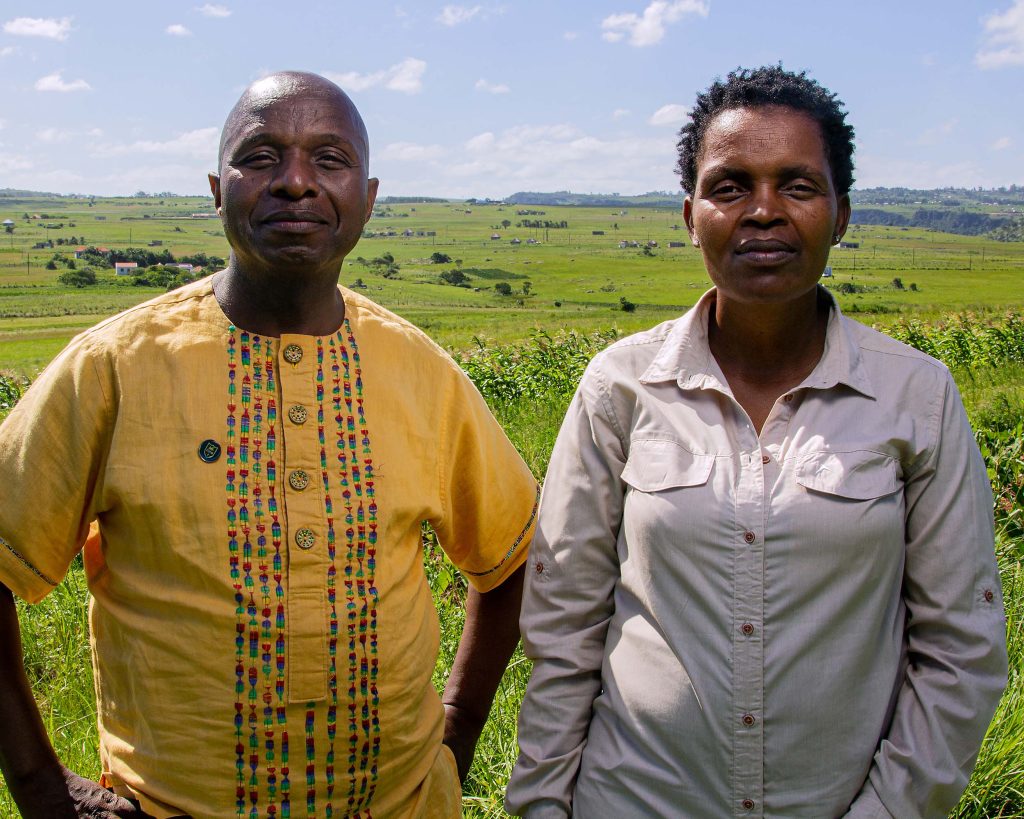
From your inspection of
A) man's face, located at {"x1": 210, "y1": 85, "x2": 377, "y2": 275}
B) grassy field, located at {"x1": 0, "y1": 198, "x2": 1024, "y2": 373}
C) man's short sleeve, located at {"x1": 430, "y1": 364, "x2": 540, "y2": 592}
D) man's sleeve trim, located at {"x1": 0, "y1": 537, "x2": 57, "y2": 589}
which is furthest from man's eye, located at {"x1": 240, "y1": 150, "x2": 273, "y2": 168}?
grassy field, located at {"x1": 0, "y1": 198, "x2": 1024, "y2": 373}

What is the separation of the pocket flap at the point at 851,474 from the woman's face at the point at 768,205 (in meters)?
0.31

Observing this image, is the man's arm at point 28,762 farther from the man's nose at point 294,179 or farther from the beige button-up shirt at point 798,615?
the man's nose at point 294,179

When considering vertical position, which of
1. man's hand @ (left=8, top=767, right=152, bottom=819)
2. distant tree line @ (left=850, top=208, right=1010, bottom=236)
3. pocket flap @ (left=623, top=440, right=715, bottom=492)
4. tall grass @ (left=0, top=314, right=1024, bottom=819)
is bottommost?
tall grass @ (left=0, top=314, right=1024, bottom=819)

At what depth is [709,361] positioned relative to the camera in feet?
5.71

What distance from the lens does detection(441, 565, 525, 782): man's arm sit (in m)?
2.10

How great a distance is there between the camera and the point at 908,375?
1634 mm

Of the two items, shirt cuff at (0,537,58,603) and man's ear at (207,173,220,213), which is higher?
man's ear at (207,173,220,213)

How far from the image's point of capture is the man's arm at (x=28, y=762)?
1.69m

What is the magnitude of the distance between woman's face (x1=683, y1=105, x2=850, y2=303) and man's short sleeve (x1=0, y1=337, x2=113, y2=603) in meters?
1.16

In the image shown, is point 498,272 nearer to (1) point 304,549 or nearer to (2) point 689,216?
(2) point 689,216

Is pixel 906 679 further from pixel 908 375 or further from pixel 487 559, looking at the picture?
pixel 487 559

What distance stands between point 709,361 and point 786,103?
50cm

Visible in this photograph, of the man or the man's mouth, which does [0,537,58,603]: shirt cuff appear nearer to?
the man

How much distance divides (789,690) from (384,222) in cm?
12980
